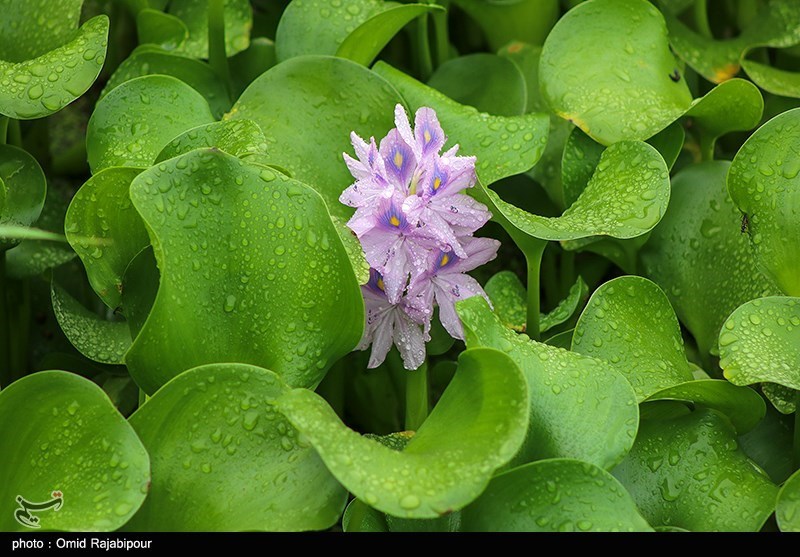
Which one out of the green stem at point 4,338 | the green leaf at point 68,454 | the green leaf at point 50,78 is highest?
the green leaf at point 50,78

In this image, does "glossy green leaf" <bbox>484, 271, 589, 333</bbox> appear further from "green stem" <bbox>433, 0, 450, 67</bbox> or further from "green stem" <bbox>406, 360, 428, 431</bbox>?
"green stem" <bbox>433, 0, 450, 67</bbox>

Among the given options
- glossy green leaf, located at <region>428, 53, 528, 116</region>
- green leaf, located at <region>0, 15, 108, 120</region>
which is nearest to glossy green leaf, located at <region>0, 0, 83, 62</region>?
green leaf, located at <region>0, 15, 108, 120</region>

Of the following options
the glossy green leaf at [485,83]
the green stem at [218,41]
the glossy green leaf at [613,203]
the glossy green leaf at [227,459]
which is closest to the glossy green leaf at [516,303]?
the glossy green leaf at [613,203]

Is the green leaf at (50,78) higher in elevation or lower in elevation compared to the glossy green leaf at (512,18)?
higher

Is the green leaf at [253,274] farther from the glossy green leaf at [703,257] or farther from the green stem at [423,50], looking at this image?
the green stem at [423,50]

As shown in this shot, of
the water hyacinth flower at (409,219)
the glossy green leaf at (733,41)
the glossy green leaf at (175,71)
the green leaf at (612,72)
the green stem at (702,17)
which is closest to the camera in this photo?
the water hyacinth flower at (409,219)

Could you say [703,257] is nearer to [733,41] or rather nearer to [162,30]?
[733,41]

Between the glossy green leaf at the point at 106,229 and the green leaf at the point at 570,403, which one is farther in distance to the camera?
the glossy green leaf at the point at 106,229
